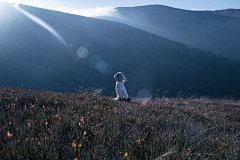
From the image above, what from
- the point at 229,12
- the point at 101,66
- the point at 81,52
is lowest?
the point at 101,66

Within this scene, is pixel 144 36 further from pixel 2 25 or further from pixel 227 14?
pixel 227 14

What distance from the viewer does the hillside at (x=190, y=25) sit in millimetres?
64012

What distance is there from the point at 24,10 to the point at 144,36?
3344cm

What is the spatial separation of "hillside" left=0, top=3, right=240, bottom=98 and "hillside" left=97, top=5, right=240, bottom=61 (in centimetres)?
3030

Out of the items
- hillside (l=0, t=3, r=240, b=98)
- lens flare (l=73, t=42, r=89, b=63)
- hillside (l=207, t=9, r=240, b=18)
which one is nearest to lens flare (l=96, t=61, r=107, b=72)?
hillside (l=0, t=3, r=240, b=98)

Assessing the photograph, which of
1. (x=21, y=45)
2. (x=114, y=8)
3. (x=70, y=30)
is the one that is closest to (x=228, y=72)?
(x=70, y=30)

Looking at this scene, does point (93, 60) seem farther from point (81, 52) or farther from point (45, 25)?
point (45, 25)

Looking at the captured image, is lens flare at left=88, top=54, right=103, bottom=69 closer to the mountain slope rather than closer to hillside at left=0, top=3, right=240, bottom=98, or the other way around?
hillside at left=0, top=3, right=240, bottom=98

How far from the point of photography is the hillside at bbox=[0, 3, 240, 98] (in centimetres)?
2231

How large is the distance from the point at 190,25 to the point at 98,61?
67.9 meters

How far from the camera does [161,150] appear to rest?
6.86 feet

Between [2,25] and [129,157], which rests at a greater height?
[2,25]

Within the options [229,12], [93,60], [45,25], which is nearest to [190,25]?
[229,12]

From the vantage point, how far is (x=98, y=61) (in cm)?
3034
